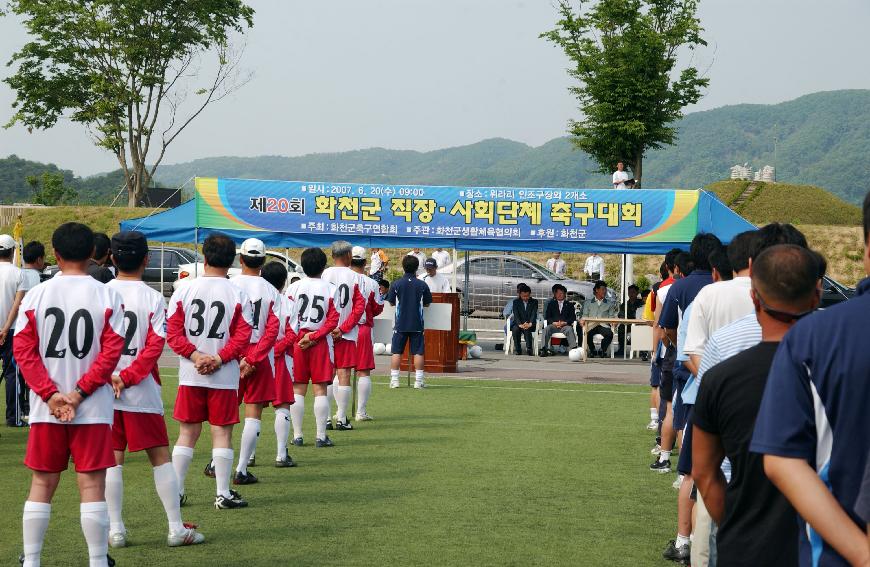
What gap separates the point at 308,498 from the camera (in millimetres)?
8461

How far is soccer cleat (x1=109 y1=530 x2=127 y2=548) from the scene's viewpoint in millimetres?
6812

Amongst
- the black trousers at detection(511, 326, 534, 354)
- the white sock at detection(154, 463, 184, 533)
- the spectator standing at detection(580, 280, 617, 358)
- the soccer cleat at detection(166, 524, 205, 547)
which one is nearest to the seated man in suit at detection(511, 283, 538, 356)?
the black trousers at detection(511, 326, 534, 354)

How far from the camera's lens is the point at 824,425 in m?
2.62

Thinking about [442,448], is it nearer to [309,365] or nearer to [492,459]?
[492,459]

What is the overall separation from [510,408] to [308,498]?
243 inches

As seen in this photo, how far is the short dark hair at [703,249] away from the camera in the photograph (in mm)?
7180

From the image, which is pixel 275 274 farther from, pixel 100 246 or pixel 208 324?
pixel 208 324

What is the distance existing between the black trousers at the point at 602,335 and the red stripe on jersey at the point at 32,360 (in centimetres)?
1798

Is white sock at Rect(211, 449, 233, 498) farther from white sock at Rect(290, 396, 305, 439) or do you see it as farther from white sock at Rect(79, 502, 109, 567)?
white sock at Rect(290, 396, 305, 439)

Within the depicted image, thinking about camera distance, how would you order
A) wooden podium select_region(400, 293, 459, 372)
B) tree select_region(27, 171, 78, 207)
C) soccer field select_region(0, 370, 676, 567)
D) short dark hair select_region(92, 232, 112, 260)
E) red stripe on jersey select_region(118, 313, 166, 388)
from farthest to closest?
tree select_region(27, 171, 78, 207), wooden podium select_region(400, 293, 459, 372), short dark hair select_region(92, 232, 112, 260), soccer field select_region(0, 370, 676, 567), red stripe on jersey select_region(118, 313, 166, 388)

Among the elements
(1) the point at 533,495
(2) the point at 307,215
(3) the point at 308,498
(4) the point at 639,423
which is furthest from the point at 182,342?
(2) the point at 307,215

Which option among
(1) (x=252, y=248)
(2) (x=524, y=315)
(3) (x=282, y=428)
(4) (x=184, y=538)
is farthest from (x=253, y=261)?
(2) (x=524, y=315)

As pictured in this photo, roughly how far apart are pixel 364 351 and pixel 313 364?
1942 mm

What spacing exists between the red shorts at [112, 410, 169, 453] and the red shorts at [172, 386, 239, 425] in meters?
0.82
